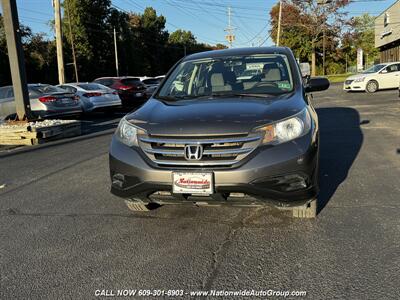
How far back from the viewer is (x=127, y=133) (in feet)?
12.2

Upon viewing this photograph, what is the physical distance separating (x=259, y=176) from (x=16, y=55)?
9483 mm

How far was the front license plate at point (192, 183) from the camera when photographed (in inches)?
127

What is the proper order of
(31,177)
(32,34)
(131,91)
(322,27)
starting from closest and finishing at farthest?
1. (31,177)
2. (131,91)
3. (32,34)
4. (322,27)

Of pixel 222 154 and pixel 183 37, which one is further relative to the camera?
pixel 183 37

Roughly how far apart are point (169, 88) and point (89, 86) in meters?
11.7

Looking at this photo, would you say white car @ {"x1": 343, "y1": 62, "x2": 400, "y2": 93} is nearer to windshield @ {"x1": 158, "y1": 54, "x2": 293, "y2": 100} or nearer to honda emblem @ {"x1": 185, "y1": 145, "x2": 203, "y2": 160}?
windshield @ {"x1": 158, "y1": 54, "x2": 293, "y2": 100}

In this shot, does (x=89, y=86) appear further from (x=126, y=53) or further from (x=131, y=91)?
(x=126, y=53)

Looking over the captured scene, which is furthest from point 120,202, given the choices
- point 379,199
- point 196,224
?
point 379,199

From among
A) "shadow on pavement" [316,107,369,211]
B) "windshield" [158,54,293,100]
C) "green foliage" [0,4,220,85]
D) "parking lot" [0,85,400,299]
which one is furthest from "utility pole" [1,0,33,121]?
"green foliage" [0,4,220,85]

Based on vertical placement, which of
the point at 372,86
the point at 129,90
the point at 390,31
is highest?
the point at 390,31

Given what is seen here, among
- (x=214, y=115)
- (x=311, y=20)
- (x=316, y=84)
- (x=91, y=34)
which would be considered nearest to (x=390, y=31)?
(x=311, y=20)

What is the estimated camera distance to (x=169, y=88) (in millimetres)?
4773

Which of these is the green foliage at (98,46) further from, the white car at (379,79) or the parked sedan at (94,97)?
the white car at (379,79)

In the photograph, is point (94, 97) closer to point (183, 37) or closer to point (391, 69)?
point (391, 69)
